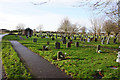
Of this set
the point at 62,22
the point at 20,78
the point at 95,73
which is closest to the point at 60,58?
the point at 95,73

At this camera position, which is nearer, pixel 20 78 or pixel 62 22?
pixel 20 78

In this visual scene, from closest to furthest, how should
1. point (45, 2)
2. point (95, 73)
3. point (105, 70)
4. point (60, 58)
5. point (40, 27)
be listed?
1. point (45, 2)
2. point (95, 73)
3. point (105, 70)
4. point (60, 58)
5. point (40, 27)

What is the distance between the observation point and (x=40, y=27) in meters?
82.9

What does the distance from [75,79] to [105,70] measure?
1.91 metres

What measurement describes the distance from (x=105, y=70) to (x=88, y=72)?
994 mm

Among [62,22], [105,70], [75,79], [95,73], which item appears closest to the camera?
[75,79]

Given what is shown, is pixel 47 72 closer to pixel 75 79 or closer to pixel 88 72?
pixel 75 79

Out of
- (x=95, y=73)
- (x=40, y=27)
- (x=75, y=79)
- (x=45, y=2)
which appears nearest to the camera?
(x=45, y=2)

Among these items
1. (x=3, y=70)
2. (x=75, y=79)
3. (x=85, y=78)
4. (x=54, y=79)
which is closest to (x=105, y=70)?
(x=85, y=78)

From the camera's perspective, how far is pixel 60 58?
22.5 ft

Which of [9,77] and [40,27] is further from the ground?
[40,27]

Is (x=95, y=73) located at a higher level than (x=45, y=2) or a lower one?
lower

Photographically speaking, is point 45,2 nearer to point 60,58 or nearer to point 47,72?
point 47,72

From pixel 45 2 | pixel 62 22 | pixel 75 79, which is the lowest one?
pixel 75 79
